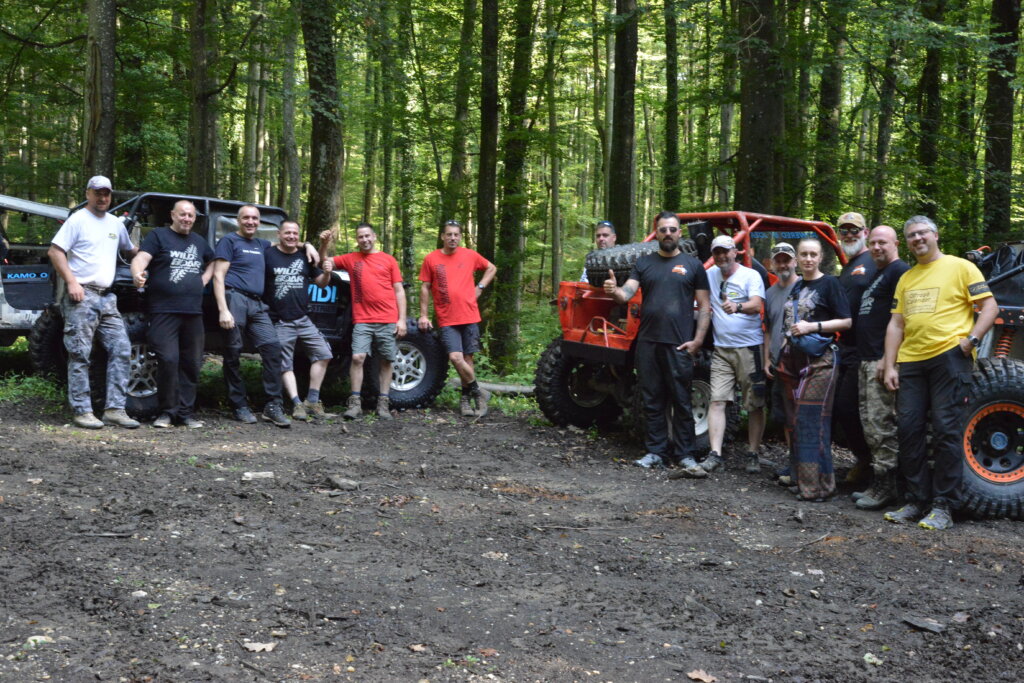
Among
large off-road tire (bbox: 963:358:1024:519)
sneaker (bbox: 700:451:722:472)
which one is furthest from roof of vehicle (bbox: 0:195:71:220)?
large off-road tire (bbox: 963:358:1024:519)

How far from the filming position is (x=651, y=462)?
302 inches

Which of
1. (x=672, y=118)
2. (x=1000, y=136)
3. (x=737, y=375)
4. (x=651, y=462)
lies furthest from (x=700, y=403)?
(x=672, y=118)

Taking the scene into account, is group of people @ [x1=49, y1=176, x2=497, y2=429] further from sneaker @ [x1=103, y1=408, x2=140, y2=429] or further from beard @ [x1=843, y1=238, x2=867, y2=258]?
beard @ [x1=843, y1=238, x2=867, y2=258]

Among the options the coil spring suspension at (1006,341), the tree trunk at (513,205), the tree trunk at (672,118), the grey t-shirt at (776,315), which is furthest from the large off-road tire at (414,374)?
the tree trunk at (672,118)

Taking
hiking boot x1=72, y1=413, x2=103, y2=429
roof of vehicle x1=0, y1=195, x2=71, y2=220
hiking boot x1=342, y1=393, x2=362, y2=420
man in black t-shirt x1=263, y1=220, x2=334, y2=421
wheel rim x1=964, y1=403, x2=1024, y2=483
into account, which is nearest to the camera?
wheel rim x1=964, y1=403, x2=1024, y2=483

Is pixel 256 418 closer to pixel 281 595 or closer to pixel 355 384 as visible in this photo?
pixel 355 384

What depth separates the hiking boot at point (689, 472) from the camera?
7.28 meters

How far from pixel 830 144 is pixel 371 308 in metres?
7.91

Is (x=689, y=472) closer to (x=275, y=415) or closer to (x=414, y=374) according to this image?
(x=414, y=374)

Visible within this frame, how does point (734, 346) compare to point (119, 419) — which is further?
point (119, 419)

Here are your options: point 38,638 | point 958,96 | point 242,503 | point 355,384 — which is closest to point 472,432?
point 355,384

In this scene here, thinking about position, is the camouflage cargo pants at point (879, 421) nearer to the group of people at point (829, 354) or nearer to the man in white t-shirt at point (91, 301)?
the group of people at point (829, 354)

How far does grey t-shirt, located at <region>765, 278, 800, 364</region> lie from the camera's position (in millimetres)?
7199

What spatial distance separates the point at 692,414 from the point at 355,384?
3473 millimetres
